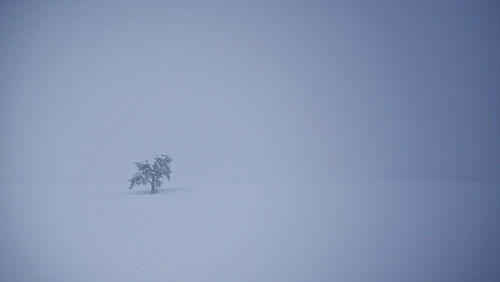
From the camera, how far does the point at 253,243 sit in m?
12.9

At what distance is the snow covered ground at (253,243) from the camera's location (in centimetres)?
908

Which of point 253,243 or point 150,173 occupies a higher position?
point 150,173

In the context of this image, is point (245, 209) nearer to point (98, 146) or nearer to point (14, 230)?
point (14, 230)

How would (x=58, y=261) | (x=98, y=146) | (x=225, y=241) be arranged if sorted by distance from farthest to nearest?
(x=98, y=146) → (x=225, y=241) → (x=58, y=261)

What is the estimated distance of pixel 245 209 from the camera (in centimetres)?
2225

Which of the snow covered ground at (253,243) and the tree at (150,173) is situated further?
the tree at (150,173)

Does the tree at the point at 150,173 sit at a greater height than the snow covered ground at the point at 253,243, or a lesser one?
greater

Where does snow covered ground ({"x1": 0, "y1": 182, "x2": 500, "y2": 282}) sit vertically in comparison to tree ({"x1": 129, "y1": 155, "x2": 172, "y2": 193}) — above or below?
below

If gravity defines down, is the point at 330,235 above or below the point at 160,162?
below

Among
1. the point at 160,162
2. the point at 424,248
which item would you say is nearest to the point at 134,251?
the point at 424,248

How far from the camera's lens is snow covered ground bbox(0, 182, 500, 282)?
9.08 m

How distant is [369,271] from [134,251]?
981cm

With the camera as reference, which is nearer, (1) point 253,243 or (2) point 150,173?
(1) point 253,243

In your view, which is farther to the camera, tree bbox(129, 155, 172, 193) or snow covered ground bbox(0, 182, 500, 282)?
tree bbox(129, 155, 172, 193)
